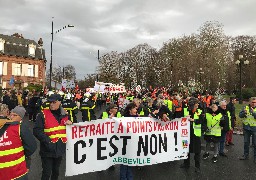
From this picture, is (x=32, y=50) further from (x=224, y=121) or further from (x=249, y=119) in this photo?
(x=249, y=119)

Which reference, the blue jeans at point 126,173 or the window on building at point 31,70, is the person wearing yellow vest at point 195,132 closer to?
the blue jeans at point 126,173

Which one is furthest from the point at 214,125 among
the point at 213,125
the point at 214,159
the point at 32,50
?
the point at 32,50

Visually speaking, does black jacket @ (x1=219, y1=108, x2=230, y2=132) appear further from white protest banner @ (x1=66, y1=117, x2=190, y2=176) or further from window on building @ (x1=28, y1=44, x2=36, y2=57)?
window on building @ (x1=28, y1=44, x2=36, y2=57)

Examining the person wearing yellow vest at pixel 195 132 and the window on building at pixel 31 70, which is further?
the window on building at pixel 31 70

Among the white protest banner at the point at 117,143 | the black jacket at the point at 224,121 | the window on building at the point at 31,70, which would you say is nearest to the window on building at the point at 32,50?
the window on building at the point at 31,70

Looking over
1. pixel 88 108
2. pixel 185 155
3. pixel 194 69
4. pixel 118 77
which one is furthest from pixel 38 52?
pixel 185 155

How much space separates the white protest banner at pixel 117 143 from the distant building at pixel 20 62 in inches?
1940

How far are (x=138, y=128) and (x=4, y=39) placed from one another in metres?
55.1

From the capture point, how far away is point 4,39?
2195 inches

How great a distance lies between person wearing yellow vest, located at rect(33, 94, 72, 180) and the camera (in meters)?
5.25

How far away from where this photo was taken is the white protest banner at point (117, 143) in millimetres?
5992

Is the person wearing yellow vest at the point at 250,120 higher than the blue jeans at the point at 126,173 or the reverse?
higher

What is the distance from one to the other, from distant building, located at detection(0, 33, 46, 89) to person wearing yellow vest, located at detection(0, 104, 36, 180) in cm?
5123

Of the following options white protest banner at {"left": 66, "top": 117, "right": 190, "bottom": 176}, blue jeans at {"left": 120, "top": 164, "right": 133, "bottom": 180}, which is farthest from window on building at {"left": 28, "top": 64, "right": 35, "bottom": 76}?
blue jeans at {"left": 120, "top": 164, "right": 133, "bottom": 180}
